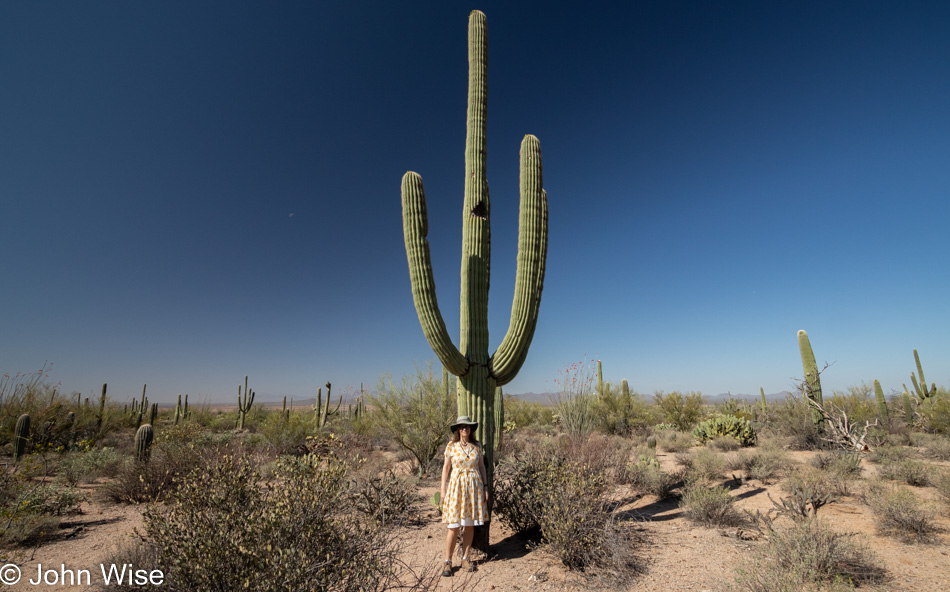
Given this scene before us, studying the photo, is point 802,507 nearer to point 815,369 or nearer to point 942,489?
point 942,489

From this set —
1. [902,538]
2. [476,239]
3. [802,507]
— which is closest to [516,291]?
[476,239]

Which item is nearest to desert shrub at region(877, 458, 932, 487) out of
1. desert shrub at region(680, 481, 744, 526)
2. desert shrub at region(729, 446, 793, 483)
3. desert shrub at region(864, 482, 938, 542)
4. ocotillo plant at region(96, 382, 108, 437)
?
desert shrub at region(729, 446, 793, 483)

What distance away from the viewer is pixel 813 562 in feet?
12.5

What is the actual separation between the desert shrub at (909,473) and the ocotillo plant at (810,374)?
206 cm

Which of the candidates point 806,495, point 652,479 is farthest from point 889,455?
point 652,479

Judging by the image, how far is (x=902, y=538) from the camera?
4.88 metres

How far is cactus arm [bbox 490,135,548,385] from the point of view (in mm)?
5496

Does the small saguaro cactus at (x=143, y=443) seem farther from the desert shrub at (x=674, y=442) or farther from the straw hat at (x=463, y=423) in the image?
the desert shrub at (x=674, y=442)

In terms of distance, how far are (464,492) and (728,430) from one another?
37.0ft

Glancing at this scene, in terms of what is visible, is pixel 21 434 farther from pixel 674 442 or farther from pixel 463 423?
pixel 674 442

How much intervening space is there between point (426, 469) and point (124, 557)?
19.5 feet

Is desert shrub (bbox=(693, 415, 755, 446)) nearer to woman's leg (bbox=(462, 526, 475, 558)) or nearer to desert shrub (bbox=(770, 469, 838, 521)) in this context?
desert shrub (bbox=(770, 469, 838, 521))

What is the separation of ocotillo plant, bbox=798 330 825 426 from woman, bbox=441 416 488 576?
9190mm

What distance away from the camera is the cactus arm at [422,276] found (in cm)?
511
